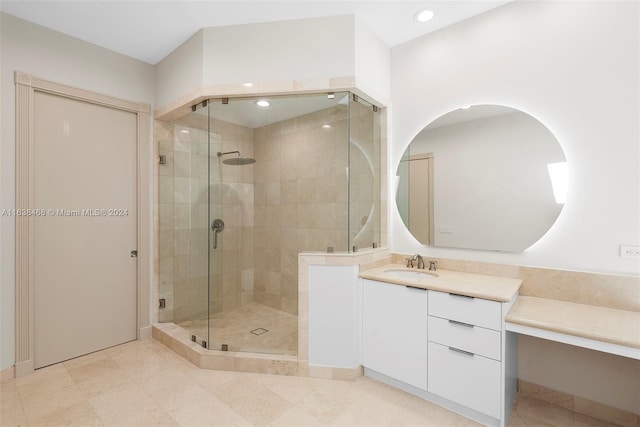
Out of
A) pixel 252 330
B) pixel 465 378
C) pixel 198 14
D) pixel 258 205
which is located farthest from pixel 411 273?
pixel 198 14

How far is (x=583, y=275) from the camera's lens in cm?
183

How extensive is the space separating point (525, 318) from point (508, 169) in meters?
1.07

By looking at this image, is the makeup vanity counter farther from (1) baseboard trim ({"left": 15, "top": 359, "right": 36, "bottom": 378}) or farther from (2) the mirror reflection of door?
(1) baseboard trim ({"left": 15, "top": 359, "right": 36, "bottom": 378})

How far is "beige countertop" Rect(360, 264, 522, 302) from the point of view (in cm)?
171

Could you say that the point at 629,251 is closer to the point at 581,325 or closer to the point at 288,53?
the point at 581,325

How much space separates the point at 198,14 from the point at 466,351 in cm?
305

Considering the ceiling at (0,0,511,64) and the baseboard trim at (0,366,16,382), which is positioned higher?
the ceiling at (0,0,511,64)

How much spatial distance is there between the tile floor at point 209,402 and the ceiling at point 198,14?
2811mm

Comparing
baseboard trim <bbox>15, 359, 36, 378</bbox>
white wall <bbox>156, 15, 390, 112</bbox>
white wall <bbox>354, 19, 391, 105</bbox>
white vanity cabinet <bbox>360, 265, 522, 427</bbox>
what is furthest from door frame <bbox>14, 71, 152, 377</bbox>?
white vanity cabinet <bbox>360, 265, 522, 427</bbox>

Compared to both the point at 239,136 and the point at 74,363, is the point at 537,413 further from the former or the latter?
the point at 74,363

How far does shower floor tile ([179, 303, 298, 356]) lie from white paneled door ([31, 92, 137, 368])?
753mm

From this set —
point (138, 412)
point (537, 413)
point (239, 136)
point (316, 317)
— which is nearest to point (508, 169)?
point (537, 413)

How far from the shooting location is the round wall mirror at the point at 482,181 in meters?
1.99

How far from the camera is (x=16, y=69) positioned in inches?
88.5
